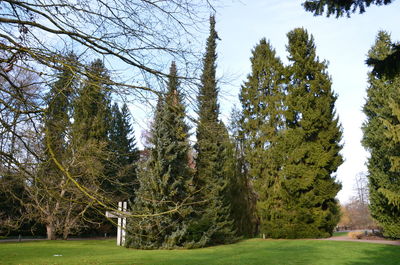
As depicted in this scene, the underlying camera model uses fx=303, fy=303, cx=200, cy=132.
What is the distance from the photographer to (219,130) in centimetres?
280

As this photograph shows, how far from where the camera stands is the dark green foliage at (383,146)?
14.4 meters

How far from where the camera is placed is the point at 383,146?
15922mm

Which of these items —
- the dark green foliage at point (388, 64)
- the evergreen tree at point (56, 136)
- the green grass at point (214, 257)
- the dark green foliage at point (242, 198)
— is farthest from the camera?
the dark green foliage at point (242, 198)

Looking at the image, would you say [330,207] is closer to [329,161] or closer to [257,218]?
[329,161]

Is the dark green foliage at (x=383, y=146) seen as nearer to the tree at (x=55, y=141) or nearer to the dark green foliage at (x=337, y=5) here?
the dark green foliage at (x=337, y=5)

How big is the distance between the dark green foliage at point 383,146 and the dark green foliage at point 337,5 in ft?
41.1

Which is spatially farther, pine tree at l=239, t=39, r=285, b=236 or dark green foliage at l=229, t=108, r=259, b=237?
dark green foliage at l=229, t=108, r=259, b=237

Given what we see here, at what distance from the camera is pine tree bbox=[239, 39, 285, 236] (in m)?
18.8

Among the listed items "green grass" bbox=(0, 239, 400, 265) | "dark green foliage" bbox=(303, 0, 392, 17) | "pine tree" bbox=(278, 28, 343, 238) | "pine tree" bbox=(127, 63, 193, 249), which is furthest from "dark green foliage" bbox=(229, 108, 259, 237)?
"dark green foliage" bbox=(303, 0, 392, 17)

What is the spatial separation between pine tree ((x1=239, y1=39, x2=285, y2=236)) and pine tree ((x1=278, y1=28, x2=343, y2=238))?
22.3 inches

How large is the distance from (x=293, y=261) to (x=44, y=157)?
8.08 metres

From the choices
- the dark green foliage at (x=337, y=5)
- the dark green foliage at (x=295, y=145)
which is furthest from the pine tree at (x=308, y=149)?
the dark green foliage at (x=337, y=5)

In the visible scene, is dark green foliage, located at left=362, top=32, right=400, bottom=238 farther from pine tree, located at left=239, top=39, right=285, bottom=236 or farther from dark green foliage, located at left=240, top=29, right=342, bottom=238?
pine tree, located at left=239, top=39, right=285, bottom=236

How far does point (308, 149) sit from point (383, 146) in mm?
3932
